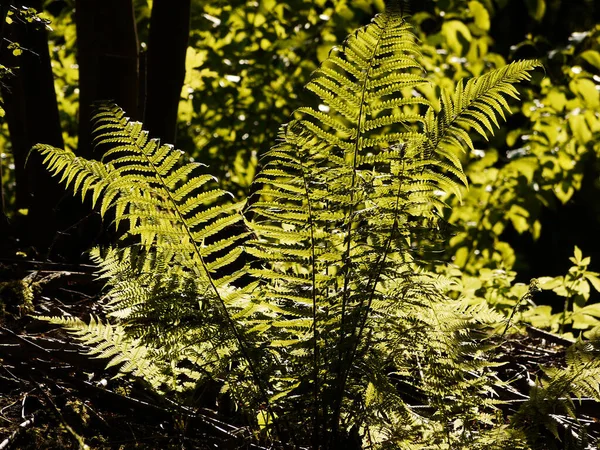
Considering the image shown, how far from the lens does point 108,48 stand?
98.5 inches

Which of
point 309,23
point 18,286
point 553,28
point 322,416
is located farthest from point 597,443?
point 553,28

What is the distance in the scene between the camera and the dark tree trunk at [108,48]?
8.19 feet

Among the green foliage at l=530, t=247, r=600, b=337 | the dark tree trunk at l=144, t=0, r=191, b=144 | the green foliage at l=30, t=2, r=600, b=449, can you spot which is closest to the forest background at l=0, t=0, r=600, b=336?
the green foliage at l=530, t=247, r=600, b=337

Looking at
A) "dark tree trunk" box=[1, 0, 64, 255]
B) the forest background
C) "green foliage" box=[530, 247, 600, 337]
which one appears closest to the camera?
"dark tree trunk" box=[1, 0, 64, 255]

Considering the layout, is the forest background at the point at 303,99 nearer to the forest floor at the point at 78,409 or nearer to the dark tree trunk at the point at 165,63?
the dark tree trunk at the point at 165,63

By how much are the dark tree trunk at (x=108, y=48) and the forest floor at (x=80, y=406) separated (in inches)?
35.7

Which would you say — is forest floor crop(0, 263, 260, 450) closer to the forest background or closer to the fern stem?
the fern stem

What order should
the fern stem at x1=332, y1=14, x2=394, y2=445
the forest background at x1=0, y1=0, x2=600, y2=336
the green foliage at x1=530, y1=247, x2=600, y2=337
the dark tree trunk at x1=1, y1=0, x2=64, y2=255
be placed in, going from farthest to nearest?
the forest background at x1=0, y1=0, x2=600, y2=336 < the green foliage at x1=530, y1=247, x2=600, y2=337 < the dark tree trunk at x1=1, y1=0, x2=64, y2=255 < the fern stem at x1=332, y1=14, x2=394, y2=445

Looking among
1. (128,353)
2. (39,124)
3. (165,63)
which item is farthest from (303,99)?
(128,353)

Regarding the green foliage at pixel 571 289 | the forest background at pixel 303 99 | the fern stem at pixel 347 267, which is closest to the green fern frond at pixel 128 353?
the fern stem at pixel 347 267

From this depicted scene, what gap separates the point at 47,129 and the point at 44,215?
339 mm

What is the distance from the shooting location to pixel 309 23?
14.6ft

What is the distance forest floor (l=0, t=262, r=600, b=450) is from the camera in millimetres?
1344

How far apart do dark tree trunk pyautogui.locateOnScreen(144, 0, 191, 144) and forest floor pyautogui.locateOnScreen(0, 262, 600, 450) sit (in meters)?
0.90
